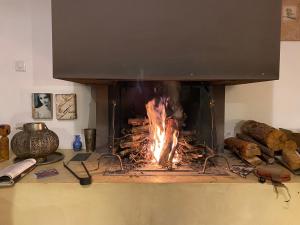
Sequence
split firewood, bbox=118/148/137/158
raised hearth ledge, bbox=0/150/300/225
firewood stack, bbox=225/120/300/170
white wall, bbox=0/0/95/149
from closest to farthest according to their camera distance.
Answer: raised hearth ledge, bbox=0/150/300/225
firewood stack, bbox=225/120/300/170
split firewood, bbox=118/148/137/158
white wall, bbox=0/0/95/149

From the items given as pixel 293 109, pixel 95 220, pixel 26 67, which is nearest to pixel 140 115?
pixel 95 220

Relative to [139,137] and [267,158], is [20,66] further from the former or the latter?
[267,158]

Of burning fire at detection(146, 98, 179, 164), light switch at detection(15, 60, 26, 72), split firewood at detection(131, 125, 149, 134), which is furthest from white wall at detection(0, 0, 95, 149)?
burning fire at detection(146, 98, 179, 164)

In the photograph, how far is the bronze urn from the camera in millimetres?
1469

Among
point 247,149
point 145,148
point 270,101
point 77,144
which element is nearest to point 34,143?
point 77,144

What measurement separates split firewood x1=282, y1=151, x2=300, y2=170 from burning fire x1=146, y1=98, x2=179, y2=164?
64 centimetres

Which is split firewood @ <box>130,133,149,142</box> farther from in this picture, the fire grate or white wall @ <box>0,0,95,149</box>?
white wall @ <box>0,0,95,149</box>

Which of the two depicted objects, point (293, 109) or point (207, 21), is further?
point (293, 109)

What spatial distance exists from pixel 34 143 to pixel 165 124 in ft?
2.66

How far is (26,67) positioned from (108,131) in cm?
80

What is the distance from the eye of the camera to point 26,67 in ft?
6.04

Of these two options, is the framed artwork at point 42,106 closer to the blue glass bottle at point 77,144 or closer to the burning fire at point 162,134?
the blue glass bottle at point 77,144

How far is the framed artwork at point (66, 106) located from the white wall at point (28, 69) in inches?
1.4

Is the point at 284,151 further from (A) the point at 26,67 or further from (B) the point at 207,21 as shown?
(A) the point at 26,67
